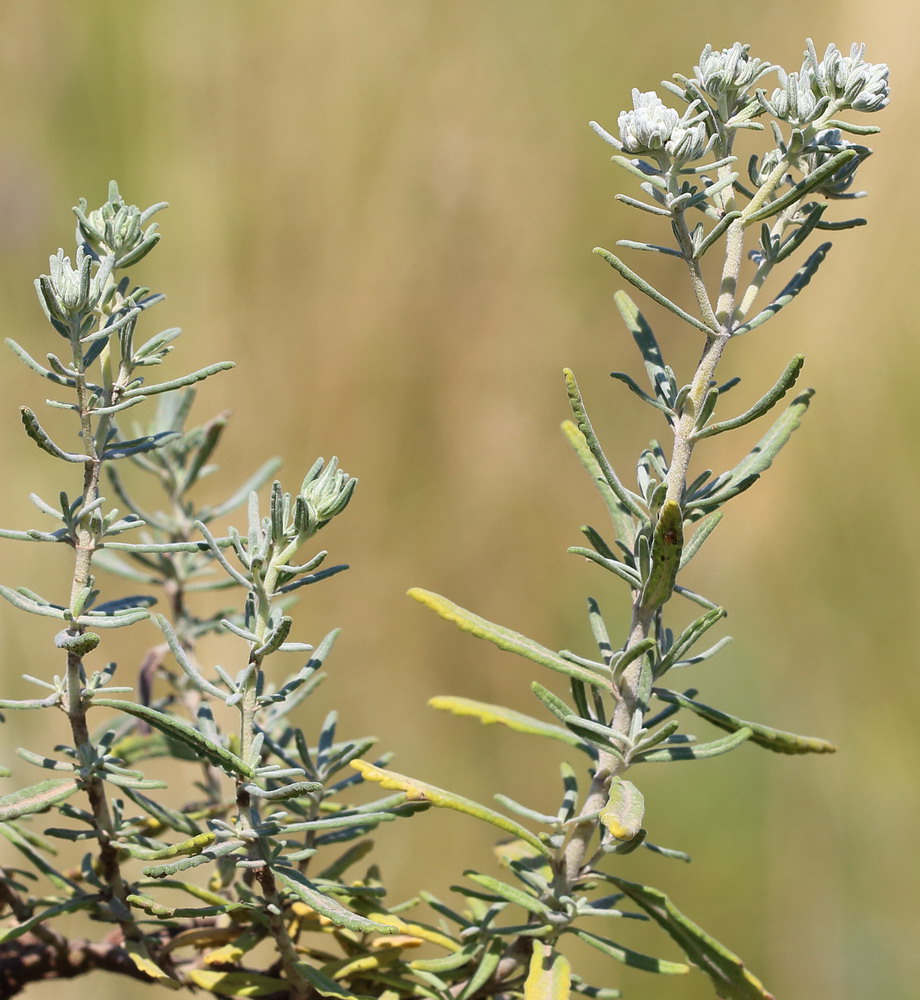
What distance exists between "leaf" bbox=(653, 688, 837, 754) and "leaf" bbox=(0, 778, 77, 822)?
0.44 m

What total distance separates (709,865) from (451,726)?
0.95m

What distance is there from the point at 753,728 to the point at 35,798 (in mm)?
534

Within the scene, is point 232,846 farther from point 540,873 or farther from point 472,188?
point 472,188

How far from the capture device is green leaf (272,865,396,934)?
0.63 m

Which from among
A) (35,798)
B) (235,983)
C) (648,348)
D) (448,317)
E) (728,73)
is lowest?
(235,983)

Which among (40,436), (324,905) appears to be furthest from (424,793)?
(40,436)

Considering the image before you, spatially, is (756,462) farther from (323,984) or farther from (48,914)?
(48,914)

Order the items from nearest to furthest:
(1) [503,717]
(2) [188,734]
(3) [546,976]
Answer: (2) [188,734]
(3) [546,976]
(1) [503,717]

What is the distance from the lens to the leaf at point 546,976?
28.4 inches

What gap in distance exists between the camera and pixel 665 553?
0.69 m

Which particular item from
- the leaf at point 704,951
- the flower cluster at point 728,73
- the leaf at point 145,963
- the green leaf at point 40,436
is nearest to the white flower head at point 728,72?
the flower cluster at point 728,73

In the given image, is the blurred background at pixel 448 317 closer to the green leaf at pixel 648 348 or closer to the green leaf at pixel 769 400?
the green leaf at pixel 648 348

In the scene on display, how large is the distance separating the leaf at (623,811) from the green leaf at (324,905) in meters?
0.16

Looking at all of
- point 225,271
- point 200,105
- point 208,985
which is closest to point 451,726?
point 225,271
